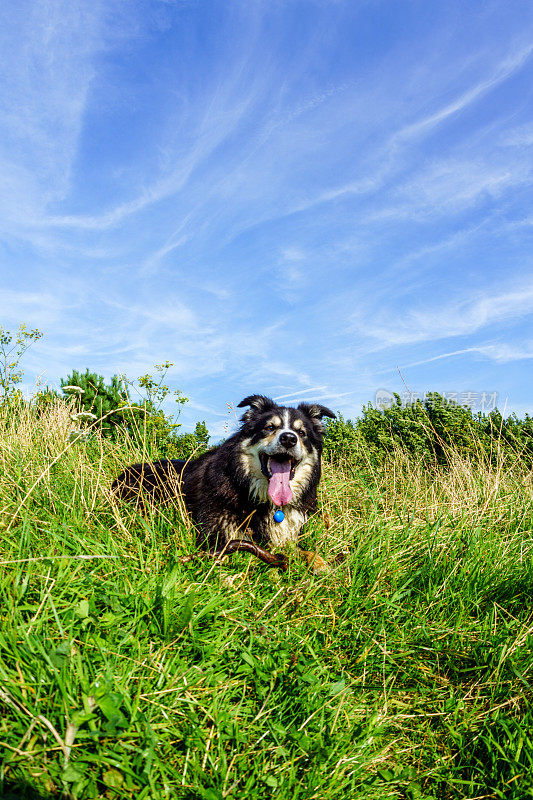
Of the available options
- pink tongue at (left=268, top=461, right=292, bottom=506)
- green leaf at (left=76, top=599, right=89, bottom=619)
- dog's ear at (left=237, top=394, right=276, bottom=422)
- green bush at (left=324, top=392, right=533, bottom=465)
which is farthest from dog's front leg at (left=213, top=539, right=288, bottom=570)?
green bush at (left=324, top=392, right=533, bottom=465)

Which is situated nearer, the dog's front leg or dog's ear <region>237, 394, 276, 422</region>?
the dog's front leg

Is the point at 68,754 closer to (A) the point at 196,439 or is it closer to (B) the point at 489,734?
(B) the point at 489,734

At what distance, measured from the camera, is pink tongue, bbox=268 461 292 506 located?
15.4ft

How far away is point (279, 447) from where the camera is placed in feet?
15.3

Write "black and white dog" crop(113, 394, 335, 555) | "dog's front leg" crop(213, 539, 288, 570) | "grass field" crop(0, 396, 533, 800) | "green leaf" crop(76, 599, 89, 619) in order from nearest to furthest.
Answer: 1. "grass field" crop(0, 396, 533, 800)
2. "green leaf" crop(76, 599, 89, 619)
3. "dog's front leg" crop(213, 539, 288, 570)
4. "black and white dog" crop(113, 394, 335, 555)

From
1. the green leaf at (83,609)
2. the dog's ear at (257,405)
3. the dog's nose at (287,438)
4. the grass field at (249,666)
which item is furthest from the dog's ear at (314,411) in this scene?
the green leaf at (83,609)

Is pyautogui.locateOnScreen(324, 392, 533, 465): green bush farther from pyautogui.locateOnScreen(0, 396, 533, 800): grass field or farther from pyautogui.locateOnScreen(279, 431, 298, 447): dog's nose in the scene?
pyautogui.locateOnScreen(0, 396, 533, 800): grass field

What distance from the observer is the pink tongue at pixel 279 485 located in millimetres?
4695

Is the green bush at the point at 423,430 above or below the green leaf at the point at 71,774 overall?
above

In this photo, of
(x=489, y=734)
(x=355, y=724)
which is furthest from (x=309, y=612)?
(x=489, y=734)

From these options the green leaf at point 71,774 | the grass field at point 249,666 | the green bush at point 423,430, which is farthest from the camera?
the green bush at point 423,430

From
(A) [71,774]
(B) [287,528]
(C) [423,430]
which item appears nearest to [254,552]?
(B) [287,528]

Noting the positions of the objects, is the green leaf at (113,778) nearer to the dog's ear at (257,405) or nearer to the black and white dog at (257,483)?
the black and white dog at (257,483)

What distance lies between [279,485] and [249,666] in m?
2.13
